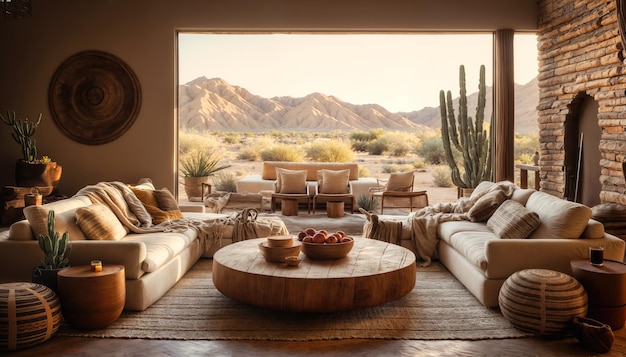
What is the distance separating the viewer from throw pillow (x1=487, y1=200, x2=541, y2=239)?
4.67m

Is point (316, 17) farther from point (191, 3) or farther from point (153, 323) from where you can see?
point (153, 323)

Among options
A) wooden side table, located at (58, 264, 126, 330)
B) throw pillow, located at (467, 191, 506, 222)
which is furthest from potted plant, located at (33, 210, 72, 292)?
throw pillow, located at (467, 191, 506, 222)

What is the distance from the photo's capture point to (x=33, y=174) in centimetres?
779

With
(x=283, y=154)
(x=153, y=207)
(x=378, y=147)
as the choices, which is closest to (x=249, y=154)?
(x=283, y=154)

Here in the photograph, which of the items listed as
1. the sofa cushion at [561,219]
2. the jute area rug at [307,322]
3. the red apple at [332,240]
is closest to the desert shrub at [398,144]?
the sofa cushion at [561,219]

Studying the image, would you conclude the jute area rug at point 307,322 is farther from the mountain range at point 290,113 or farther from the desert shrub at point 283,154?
the mountain range at point 290,113

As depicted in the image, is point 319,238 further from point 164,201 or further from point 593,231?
point 164,201

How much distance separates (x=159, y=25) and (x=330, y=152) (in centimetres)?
957

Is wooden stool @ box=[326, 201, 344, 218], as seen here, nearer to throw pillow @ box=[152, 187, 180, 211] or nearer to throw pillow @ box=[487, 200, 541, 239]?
throw pillow @ box=[152, 187, 180, 211]

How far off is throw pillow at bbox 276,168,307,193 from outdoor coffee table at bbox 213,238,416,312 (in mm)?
4948

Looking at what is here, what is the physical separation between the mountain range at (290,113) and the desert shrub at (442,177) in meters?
5.72

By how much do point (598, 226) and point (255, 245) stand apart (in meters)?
2.74

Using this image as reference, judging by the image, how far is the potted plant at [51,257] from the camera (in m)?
3.81

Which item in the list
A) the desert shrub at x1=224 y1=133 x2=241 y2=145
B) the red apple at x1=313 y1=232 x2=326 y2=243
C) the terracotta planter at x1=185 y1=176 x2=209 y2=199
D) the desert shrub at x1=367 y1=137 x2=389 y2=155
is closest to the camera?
the red apple at x1=313 y1=232 x2=326 y2=243
